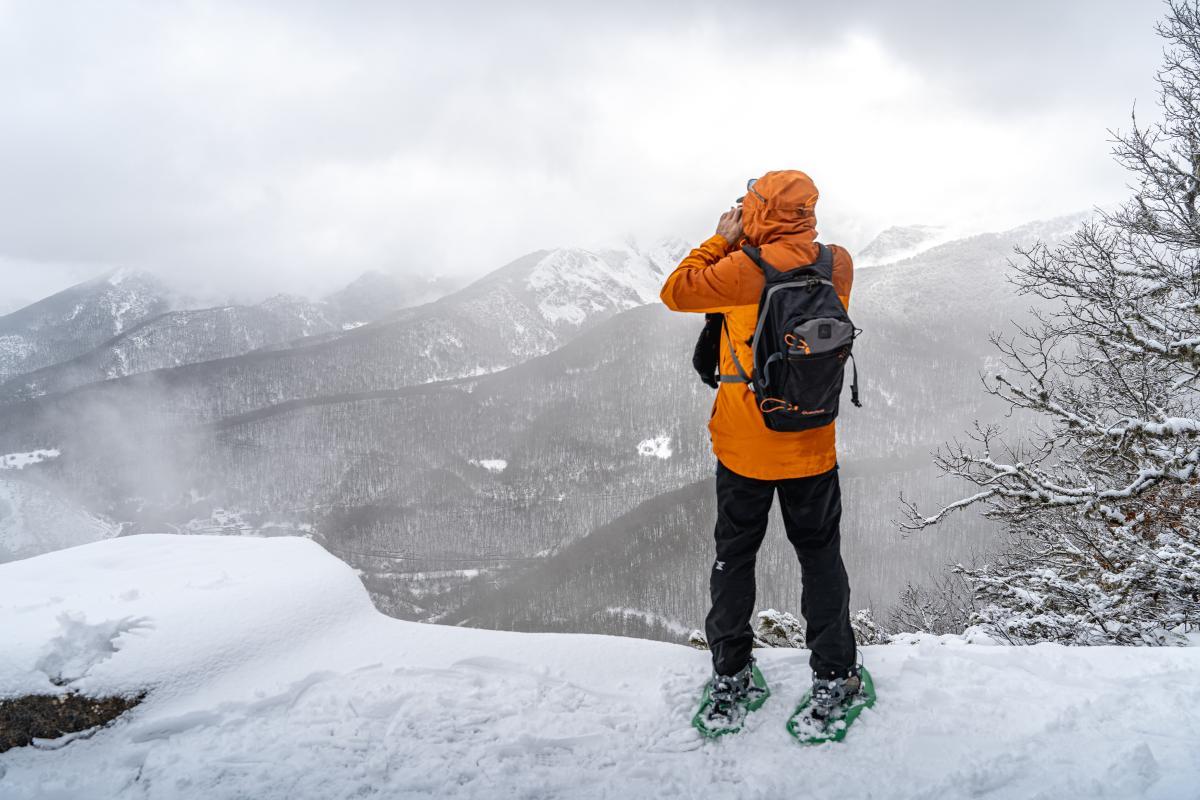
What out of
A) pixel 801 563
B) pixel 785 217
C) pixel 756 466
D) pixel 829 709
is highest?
pixel 785 217

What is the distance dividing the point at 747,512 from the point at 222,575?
14.5 ft

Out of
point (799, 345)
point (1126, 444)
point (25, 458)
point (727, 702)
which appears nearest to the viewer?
point (799, 345)

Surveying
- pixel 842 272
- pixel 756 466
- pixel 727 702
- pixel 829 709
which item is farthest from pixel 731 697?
pixel 842 272

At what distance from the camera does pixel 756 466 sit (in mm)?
3592

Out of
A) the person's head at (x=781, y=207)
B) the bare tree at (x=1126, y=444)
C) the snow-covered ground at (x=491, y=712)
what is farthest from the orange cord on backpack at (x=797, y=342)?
the bare tree at (x=1126, y=444)

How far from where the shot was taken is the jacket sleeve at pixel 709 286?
3.44 meters

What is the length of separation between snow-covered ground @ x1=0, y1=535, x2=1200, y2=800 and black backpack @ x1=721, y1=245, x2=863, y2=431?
203cm

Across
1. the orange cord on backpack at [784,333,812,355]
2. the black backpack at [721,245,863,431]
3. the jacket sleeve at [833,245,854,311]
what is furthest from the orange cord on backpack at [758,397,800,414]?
the jacket sleeve at [833,245,854,311]

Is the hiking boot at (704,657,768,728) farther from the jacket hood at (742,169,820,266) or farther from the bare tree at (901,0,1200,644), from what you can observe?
the bare tree at (901,0,1200,644)

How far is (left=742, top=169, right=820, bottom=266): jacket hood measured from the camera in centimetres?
343

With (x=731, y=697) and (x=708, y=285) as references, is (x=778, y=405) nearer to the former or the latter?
(x=708, y=285)

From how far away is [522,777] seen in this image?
3197 mm

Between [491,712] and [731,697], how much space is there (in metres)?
1.59

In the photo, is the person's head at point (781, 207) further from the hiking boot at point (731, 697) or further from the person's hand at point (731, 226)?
the hiking boot at point (731, 697)
